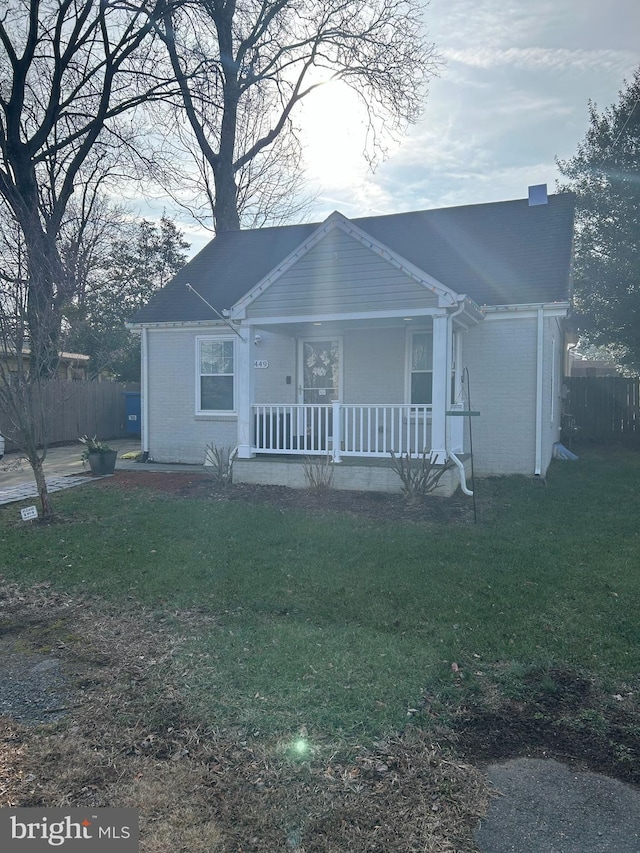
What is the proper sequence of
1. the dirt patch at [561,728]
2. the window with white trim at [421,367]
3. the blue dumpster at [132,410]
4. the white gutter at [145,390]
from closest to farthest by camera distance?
the dirt patch at [561,728]
the window with white trim at [421,367]
the white gutter at [145,390]
the blue dumpster at [132,410]

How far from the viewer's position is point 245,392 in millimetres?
10250

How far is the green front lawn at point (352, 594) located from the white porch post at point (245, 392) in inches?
71.3

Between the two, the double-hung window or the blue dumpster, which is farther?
the blue dumpster

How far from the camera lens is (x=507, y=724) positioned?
3.16 metres

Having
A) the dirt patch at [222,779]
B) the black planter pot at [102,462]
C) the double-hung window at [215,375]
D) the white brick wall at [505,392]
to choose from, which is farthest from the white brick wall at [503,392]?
the dirt patch at [222,779]

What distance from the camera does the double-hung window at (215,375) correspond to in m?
12.6

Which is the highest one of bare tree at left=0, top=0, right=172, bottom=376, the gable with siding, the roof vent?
bare tree at left=0, top=0, right=172, bottom=376

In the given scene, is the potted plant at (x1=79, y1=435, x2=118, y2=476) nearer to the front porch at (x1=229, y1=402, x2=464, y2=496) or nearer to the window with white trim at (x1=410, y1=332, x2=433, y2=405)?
the front porch at (x1=229, y1=402, x2=464, y2=496)

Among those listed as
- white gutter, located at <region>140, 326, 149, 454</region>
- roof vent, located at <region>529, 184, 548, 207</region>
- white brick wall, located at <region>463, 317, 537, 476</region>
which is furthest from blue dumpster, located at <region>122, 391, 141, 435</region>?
roof vent, located at <region>529, 184, 548, 207</region>

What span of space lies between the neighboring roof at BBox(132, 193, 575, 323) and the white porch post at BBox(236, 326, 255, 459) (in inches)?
103

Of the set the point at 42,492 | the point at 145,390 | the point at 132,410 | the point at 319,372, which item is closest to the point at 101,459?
the point at 145,390

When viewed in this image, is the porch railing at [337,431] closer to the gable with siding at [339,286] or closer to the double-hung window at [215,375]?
the double-hung window at [215,375]

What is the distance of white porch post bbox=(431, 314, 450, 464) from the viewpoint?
8953mm

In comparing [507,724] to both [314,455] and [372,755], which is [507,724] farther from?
[314,455]
